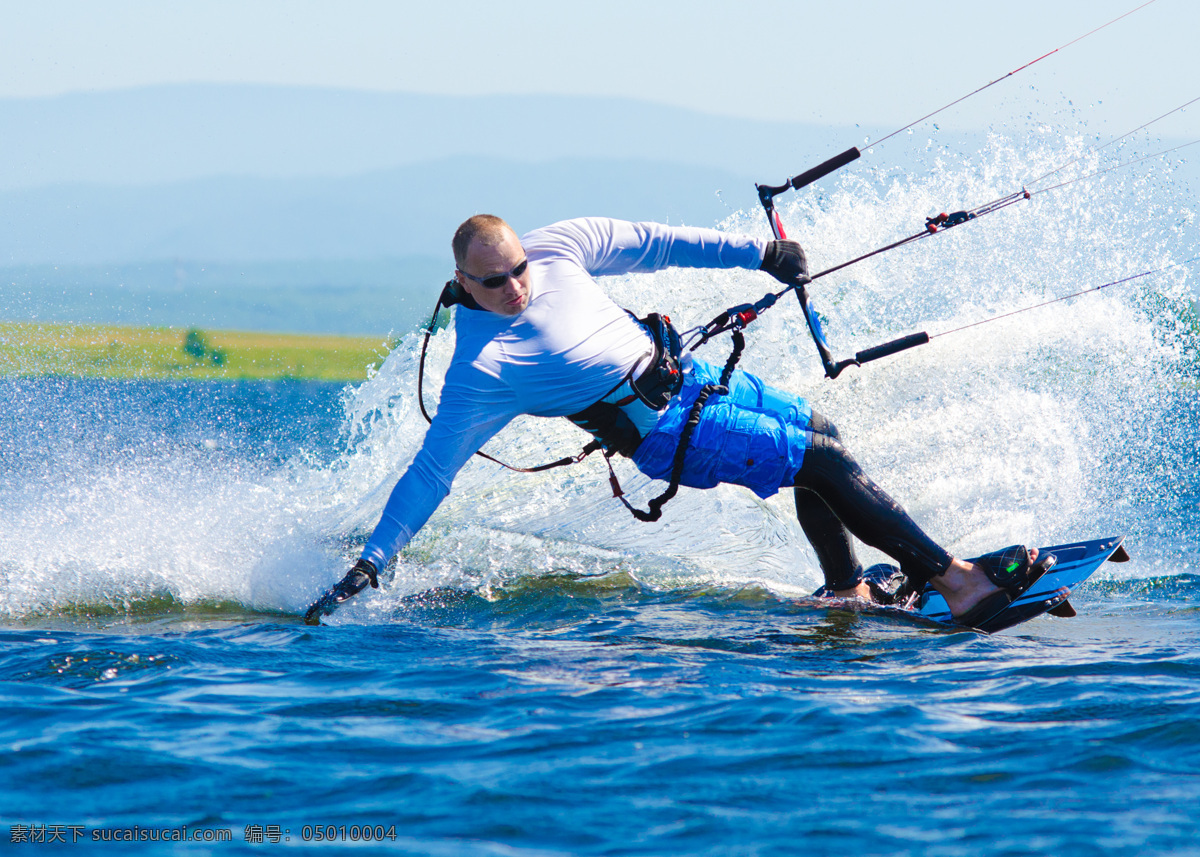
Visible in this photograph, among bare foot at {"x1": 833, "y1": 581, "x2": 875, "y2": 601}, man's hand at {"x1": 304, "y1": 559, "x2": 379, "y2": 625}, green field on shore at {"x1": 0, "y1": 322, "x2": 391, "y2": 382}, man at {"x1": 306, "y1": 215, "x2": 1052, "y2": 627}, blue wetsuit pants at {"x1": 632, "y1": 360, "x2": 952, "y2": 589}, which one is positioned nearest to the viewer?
man's hand at {"x1": 304, "y1": 559, "x2": 379, "y2": 625}

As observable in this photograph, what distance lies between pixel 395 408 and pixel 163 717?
5.30 metres

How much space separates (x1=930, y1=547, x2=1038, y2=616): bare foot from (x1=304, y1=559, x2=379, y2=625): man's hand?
2.76 metres

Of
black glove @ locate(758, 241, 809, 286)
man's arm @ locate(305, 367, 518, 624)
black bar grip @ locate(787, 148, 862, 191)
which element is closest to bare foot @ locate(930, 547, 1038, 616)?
black glove @ locate(758, 241, 809, 286)

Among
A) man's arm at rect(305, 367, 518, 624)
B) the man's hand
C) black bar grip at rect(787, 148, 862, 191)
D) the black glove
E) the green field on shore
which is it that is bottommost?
the man's hand

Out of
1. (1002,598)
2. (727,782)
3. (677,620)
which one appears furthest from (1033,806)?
(677,620)

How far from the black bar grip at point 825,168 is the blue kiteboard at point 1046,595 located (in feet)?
7.25

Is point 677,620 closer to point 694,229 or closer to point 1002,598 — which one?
point 1002,598

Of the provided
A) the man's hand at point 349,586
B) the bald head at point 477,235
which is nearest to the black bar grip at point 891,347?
the bald head at point 477,235

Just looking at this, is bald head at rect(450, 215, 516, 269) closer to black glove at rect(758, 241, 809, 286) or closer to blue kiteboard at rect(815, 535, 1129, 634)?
black glove at rect(758, 241, 809, 286)

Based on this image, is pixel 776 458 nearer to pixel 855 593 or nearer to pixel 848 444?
pixel 855 593

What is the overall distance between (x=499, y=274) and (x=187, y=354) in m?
126

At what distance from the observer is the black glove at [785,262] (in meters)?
5.48

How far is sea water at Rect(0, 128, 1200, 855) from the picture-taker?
330cm

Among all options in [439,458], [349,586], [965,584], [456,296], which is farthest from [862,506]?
[349,586]
